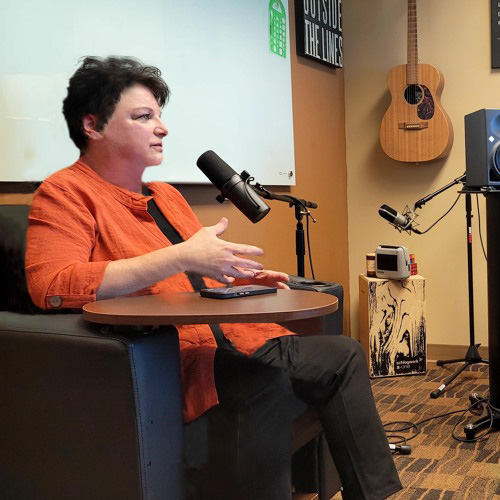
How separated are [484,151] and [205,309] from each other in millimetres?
1738

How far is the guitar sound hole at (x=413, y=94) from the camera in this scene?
13.5ft

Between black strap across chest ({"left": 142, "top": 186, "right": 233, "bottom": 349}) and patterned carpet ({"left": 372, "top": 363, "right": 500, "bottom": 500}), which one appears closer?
black strap across chest ({"left": 142, "top": 186, "right": 233, "bottom": 349})

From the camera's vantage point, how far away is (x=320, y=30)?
13.3 feet

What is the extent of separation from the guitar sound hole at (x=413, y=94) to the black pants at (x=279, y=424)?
8.52 feet

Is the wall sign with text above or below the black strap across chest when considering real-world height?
above

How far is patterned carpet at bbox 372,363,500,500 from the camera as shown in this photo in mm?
2324

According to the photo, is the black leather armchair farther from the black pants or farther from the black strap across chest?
the black strap across chest

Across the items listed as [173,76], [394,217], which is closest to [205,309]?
[173,76]

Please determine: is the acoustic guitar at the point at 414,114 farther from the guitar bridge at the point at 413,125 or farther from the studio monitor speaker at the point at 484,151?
the studio monitor speaker at the point at 484,151

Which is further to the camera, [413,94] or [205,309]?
[413,94]

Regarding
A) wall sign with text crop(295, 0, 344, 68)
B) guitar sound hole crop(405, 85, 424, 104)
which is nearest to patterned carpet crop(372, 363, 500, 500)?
guitar sound hole crop(405, 85, 424, 104)

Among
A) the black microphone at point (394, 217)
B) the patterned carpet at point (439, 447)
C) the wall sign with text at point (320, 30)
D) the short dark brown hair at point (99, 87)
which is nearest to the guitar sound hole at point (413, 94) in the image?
the wall sign with text at point (320, 30)

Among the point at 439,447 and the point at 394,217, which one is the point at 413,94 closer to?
the point at 394,217

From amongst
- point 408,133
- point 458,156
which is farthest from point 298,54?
point 458,156
